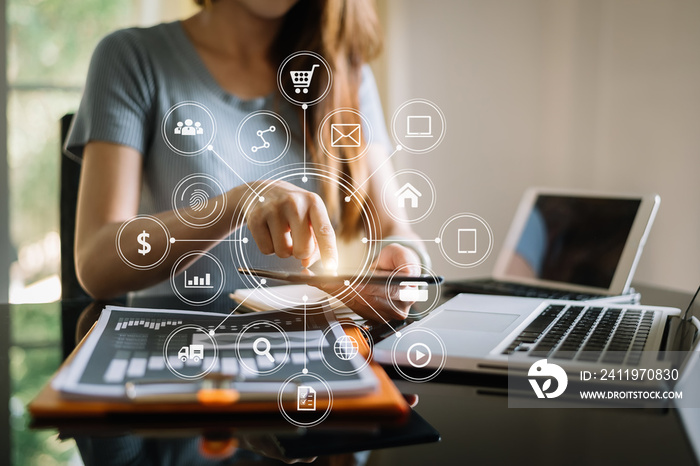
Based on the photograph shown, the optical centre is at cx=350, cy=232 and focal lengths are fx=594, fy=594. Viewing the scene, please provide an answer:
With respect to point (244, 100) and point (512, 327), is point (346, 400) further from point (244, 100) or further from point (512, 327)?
point (244, 100)

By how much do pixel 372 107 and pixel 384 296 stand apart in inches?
8.5

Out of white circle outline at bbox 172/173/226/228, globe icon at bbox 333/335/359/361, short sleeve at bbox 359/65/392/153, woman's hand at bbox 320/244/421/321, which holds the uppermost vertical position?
short sleeve at bbox 359/65/392/153

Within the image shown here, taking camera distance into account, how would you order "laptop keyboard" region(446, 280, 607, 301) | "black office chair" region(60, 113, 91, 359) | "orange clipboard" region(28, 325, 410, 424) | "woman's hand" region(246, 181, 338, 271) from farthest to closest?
1. "black office chair" region(60, 113, 91, 359)
2. "laptop keyboard" region(446, 280, 607, 301)
3. "woman's hand" region(246, 181, 338, 271)
4. "orange clipboard" region(28, 325, 410, 424)

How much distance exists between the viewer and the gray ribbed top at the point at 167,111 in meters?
0.47

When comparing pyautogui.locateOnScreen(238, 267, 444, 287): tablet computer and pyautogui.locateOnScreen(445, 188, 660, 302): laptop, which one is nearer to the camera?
pyautogui.locateOnScreen(238, 267, 444, 287): tablet computer

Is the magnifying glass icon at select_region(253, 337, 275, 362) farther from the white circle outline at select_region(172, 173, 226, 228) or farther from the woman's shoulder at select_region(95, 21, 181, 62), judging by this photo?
the woman's shoulder at select_region(95, 21, 181, 62)

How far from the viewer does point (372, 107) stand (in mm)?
566

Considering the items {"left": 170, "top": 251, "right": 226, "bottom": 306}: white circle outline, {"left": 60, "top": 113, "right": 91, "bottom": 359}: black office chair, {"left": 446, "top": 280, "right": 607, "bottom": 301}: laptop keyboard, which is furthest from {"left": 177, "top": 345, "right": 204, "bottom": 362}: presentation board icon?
{"left": 60, "top": 113, "right": 91, "bottom": 359}: black office chair

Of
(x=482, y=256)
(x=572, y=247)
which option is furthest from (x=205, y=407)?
(x=572, y=247)

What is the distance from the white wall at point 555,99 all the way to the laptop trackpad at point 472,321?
0.04 meters

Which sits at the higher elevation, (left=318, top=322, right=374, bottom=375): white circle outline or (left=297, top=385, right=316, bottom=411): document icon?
(left=318, top=322, right=374, bottom=375): white circle outline

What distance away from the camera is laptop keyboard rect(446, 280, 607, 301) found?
22.7 inches

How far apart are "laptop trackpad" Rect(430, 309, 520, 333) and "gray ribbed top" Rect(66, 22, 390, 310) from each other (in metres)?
0.13

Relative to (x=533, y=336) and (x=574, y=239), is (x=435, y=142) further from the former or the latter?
(x=574, y=239)
